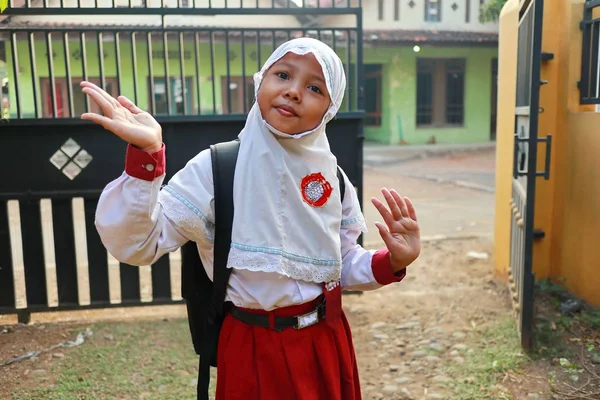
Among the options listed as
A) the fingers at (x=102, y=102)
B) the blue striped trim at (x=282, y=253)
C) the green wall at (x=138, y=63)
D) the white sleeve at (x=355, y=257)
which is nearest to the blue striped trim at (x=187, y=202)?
the blue striped trim at (x=282, y=253)

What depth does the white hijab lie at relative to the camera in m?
1.74

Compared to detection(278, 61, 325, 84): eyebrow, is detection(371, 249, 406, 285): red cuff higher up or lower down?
lower down

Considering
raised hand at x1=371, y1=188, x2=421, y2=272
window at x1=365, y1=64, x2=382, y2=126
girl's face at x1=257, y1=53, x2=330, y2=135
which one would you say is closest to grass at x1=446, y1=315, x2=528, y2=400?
raised hand at x1=371, y1=188, x2=421, y2=272

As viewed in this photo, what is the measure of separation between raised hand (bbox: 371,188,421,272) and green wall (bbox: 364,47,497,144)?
53.8ft

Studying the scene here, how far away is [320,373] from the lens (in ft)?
6.10

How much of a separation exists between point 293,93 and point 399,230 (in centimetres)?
53

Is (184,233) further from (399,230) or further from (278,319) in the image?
(399,230)

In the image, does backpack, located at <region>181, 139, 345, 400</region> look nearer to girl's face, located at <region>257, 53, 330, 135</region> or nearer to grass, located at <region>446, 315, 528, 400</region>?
girl's face, located at <region>257, 53, 330, 135</region>

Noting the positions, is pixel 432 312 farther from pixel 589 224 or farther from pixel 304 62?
pixel 304 62

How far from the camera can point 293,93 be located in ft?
5.73

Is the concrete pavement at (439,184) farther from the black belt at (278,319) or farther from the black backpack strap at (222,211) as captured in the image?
the black backpack strap at (222,211)

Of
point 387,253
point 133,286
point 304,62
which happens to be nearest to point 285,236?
point 387,253

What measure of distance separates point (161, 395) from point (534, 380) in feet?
6.66

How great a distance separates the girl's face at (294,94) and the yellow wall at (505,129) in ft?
11.0
